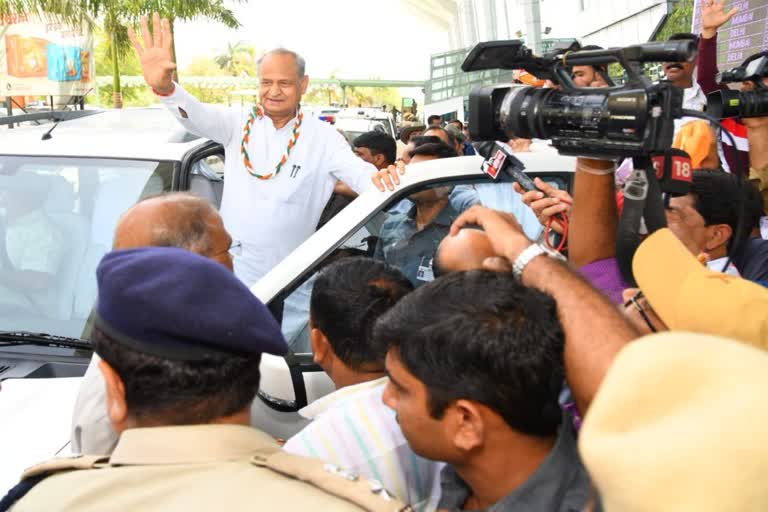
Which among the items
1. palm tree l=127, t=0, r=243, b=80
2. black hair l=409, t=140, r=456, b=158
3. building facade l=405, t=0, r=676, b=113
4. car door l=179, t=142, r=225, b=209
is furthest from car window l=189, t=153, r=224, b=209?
palm tree l=127, t=0, r=243, b=80

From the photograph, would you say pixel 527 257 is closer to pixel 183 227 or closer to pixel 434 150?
pixel 183 227

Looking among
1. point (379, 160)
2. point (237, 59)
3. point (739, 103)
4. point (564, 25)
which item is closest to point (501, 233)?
point (739, 103)

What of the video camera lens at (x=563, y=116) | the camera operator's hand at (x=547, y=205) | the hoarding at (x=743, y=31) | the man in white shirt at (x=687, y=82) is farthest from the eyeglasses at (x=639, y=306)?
the hoarding at (x=743, y=31)

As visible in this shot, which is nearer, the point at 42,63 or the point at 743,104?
the point at 743,104

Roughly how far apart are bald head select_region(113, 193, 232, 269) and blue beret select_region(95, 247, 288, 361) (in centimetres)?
81

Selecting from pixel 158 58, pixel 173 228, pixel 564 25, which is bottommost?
pixel 173 228

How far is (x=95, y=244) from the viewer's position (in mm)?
3348

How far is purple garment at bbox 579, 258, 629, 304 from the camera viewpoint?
2064mm

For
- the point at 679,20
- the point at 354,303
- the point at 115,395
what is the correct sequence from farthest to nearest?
the point at 679,20 < the point at 354,303 < the point at 115,395

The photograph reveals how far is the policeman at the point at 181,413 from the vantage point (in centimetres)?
126

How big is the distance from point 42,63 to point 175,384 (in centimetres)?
553

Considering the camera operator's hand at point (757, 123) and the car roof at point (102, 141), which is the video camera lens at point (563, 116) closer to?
the camera operator's hand at point (757, 123)

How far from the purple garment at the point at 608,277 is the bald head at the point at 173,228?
1025mm

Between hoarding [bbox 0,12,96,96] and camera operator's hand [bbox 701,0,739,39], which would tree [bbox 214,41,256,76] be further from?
camera operator's hand [bbox 701,0,739,39]
